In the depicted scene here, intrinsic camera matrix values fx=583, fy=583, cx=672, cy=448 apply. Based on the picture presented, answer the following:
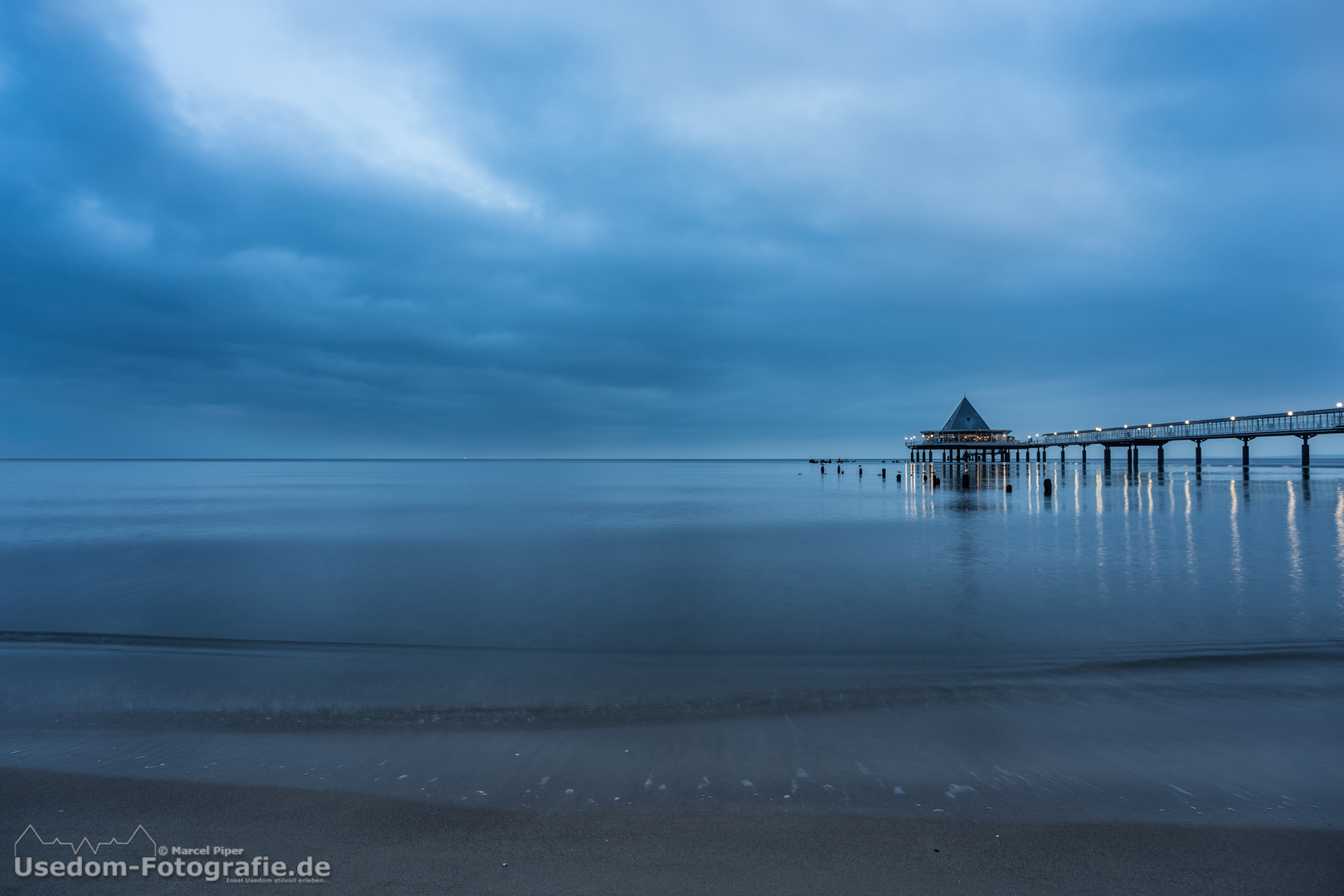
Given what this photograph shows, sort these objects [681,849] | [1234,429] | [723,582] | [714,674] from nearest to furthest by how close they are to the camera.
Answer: [681,849] → [714,674] → [723,582] → [1234,429]

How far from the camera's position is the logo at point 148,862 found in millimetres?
4254

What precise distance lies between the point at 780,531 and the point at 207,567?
22.9 meters

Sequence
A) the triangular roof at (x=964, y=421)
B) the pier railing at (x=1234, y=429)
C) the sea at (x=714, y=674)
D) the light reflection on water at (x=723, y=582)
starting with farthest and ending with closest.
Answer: the triangular roof at (x=964, y=421) → the pier railing at (x=1234, y=429) → the light reflection on water at (x=723, y=582) → the sea at (x=714, y=674)

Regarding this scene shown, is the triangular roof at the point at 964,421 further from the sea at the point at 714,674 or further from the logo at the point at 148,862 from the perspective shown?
the logo at the point at 148,862

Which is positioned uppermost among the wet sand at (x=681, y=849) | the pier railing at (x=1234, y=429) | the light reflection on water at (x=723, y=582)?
the pier railing at (x=1234, y=429)

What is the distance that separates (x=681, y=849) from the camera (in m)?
4.45

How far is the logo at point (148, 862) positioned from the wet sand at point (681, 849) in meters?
0.08

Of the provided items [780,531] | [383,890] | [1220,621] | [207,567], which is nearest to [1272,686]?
[1220,621]

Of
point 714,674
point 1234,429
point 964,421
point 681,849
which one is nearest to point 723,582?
point 714,674

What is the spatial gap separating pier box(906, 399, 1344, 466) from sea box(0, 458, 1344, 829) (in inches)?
2136

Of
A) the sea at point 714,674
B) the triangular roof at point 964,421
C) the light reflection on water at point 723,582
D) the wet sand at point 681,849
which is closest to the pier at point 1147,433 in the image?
the triangular roof at point 964,421

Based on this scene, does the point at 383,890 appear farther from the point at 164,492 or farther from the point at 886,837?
the point at 164,492

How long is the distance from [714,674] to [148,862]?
22.4 ft

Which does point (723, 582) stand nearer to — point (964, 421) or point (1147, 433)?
point (1147, 433)
